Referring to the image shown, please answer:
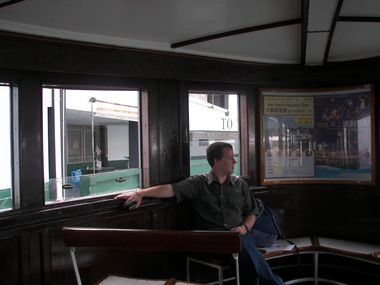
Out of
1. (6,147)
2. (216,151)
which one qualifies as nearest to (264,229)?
(216,151)

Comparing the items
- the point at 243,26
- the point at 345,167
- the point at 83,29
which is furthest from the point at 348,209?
the point at 83,29

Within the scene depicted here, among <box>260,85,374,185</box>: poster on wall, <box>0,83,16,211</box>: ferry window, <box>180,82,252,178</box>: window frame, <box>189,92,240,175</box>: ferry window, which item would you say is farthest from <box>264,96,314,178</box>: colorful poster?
<box>0,83,16,211</box>: ferry window

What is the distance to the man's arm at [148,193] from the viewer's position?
112 inches

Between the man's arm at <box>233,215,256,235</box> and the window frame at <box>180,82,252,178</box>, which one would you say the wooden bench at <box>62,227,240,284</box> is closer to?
the man's arm at <box>233,215,256,235</box>

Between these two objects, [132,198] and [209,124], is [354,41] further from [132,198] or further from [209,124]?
[132,198]

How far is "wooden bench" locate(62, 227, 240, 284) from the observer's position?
1918 mm

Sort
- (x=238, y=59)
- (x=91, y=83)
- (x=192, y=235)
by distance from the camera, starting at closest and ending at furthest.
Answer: (x=192, y=235) → (x=91, y=83) → (x=238, y=59)

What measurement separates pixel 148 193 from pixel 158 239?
93 cm

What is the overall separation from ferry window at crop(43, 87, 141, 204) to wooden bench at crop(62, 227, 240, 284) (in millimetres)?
715

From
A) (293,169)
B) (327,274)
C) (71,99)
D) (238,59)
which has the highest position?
(238,59)

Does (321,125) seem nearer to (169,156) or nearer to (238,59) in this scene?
(238,59)

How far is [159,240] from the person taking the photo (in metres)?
2.00

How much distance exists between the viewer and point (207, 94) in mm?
3562

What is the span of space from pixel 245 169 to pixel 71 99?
1.87 metres
